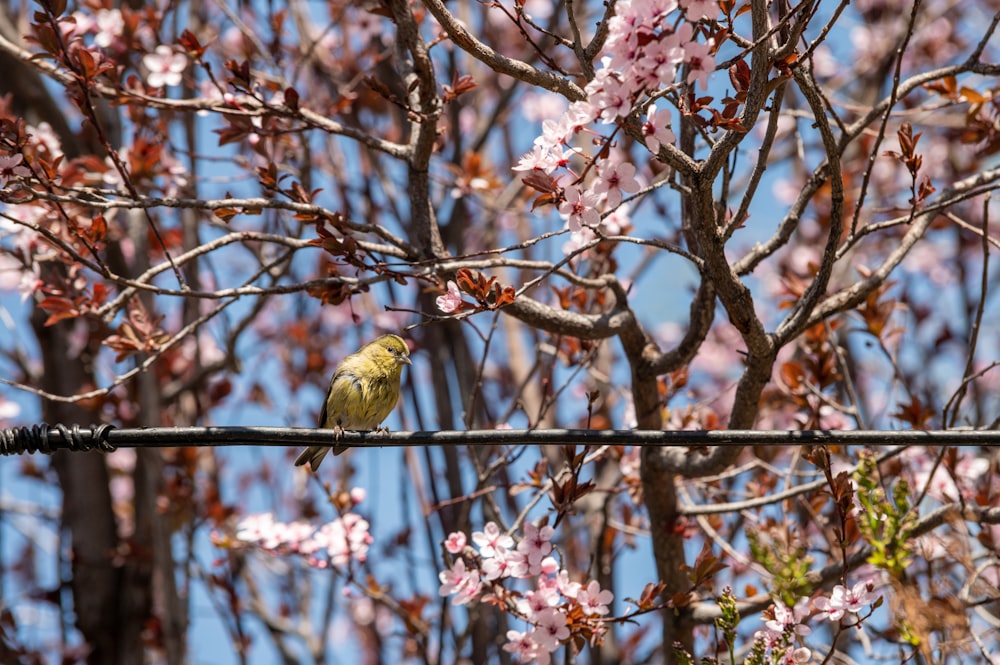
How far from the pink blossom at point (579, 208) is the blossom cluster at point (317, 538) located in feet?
6.50

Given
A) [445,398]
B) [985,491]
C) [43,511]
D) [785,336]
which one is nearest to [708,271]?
[785,336]

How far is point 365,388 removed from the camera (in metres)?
4.50

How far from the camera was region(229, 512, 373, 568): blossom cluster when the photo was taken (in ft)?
14.3

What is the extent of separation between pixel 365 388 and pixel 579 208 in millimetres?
1868

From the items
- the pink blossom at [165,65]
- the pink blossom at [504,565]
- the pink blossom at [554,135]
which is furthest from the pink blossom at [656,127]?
the pink blossom at [165,65]

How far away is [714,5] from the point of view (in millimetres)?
2361

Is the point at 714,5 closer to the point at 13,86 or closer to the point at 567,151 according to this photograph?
the point at 567,151

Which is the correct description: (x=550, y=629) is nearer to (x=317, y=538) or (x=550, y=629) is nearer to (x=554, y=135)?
(x=317, y=538)

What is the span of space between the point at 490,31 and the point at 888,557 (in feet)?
16.3

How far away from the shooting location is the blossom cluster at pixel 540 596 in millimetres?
3338

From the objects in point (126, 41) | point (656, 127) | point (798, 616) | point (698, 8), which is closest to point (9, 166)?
point (126, 41)

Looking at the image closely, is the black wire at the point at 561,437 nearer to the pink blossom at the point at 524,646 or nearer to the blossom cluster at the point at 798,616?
the blossom cluster at the point at 798,616

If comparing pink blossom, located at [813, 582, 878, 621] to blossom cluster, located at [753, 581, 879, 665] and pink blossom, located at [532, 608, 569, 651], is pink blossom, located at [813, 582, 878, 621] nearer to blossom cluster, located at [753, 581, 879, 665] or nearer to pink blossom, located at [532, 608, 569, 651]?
blossom cluster, located at [753, 581, 879, 665]

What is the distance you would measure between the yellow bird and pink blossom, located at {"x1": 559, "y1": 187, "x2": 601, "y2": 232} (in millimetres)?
1747
